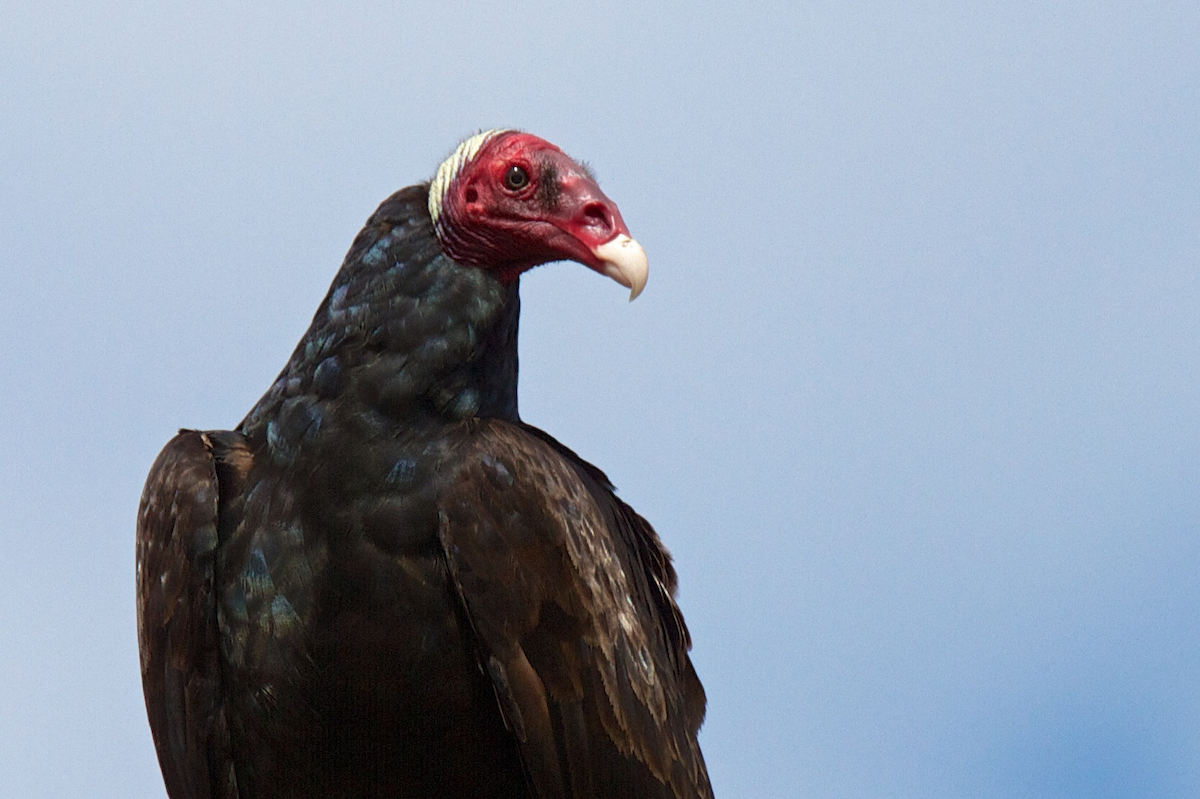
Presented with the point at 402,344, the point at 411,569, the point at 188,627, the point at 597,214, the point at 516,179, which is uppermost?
the point at 516,179

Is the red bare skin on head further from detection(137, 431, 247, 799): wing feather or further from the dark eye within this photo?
detection(137, 431, 247, 799): wing feather

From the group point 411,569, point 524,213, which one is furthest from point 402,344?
point 411,569

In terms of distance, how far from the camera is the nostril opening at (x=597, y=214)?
4.17m

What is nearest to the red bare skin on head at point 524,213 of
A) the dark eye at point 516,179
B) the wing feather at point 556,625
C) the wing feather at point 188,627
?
the dark eye at point 516,179

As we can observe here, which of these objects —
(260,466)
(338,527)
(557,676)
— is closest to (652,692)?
(557,676)

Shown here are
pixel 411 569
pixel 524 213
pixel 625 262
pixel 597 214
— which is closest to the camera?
pixel 411 569

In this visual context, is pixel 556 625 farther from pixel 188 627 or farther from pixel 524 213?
pixel 524 213

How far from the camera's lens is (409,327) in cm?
413

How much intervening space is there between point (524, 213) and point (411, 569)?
1.16 meters

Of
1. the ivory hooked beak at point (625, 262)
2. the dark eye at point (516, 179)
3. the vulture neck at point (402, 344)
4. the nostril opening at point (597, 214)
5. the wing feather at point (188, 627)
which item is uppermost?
the dark eye at point (516, 179)

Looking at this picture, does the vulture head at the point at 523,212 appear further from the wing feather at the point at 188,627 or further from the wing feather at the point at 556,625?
the wing feather at the point at 188,627

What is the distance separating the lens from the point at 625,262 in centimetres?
405

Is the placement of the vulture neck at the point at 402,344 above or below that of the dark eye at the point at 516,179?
below

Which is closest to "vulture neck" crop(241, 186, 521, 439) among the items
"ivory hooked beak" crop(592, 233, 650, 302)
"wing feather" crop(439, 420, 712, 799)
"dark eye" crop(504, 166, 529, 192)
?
"wing feather" crop(439, 420, 712, 799)
